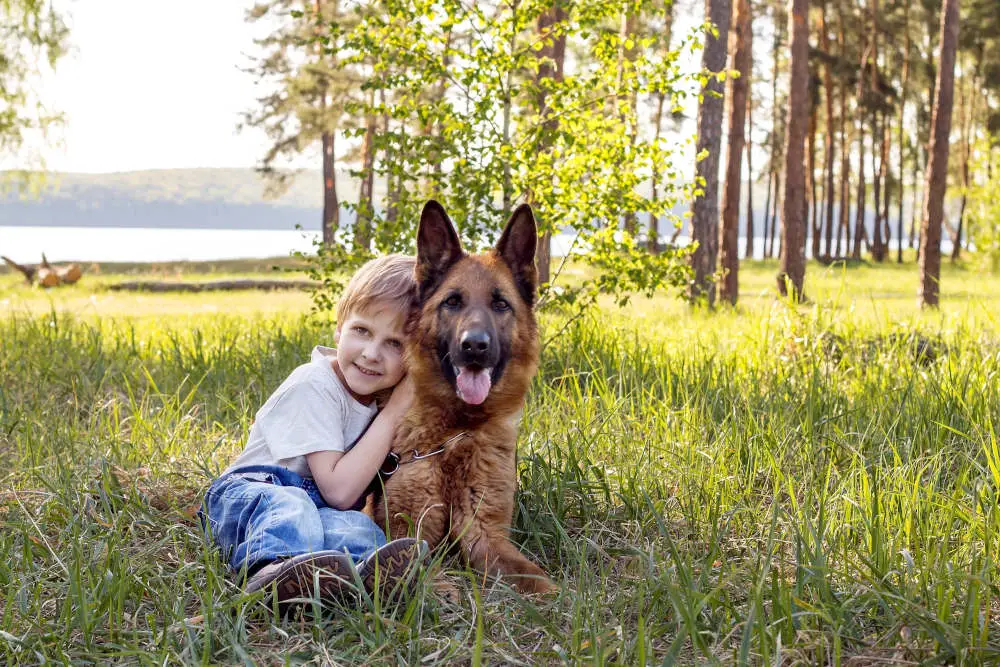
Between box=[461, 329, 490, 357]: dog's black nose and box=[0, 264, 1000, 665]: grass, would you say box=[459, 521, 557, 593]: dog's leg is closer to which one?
box=[0, 264, 1000, 665]: grass

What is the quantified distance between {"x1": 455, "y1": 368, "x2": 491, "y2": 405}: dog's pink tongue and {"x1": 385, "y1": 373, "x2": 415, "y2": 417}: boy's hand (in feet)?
0.93

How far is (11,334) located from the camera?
26.8ft

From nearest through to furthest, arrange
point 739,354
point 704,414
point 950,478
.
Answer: point 950,478 → point 704,414 → point 739,354

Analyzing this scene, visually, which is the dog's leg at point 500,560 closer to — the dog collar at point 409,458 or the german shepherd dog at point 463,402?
the german shepherd dog at point 463,402

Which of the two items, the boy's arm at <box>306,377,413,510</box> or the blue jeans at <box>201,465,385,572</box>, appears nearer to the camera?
Answer: the blue jeans at <box>201,465,385,572</box>

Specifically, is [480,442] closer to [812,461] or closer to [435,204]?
[435,204]

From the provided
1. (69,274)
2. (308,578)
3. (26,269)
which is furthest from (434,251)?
(26,269)

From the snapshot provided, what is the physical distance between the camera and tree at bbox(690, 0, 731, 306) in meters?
12.9

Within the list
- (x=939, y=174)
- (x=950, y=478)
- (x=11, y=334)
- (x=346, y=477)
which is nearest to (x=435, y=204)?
(x=346, y=477)

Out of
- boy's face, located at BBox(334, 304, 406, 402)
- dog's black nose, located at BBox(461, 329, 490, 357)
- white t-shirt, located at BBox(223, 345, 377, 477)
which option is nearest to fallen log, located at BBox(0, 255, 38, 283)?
white t-shirt, located at BBox(223, 345, 377, 477)

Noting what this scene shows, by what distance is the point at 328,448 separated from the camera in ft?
11.2

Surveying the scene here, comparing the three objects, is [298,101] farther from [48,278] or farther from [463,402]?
[463,402]

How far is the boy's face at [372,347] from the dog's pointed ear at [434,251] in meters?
0.20

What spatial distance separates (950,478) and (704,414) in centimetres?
137
